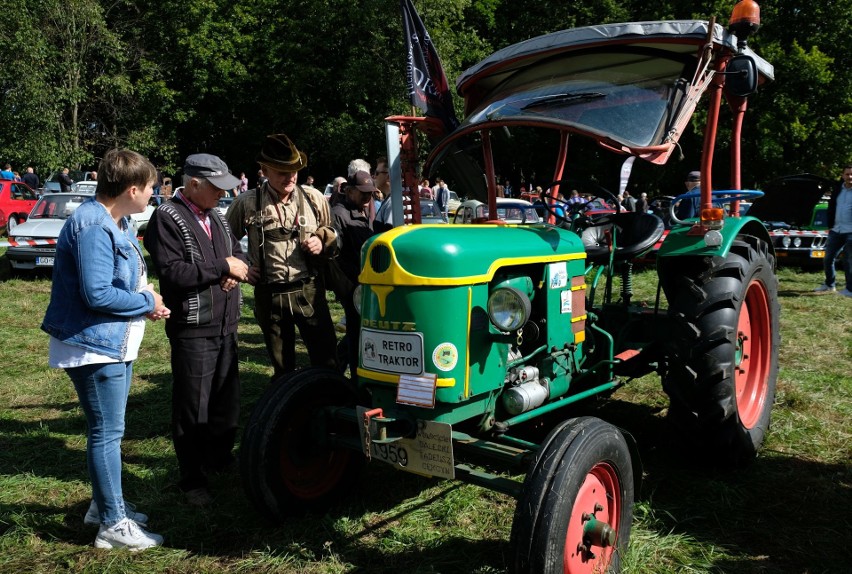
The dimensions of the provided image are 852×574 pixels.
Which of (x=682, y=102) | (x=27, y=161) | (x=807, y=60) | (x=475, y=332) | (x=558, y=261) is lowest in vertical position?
(x=475, y=332)

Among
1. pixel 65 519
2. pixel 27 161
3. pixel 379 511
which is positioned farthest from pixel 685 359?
pixel 27 161

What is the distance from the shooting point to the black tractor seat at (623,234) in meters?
4.04

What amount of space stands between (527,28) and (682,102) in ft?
87.0

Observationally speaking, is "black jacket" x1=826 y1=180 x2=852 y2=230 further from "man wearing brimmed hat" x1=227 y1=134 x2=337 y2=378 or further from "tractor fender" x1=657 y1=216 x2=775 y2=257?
"man wearing brimmed hat" x1=227 y1=134 x2=337 y2=378

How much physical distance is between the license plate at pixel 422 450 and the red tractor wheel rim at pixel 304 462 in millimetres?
577

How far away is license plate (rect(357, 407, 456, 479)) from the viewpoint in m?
2.57

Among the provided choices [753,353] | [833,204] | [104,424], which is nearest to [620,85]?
[753,353]

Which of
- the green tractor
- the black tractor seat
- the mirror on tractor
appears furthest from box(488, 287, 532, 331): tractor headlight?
the mirror on tractor

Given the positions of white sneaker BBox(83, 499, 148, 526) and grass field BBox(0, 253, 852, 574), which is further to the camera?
white sneaker BBox(83, 499, 148, 526)

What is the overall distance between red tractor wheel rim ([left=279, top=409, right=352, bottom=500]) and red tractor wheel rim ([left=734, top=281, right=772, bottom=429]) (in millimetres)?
2464

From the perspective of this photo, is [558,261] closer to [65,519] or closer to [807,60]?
[65,519]

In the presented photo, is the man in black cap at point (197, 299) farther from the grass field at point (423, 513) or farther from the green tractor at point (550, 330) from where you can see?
the green tractor at point (550, 330)

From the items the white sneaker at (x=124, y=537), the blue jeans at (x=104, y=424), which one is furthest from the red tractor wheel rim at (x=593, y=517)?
the blue jeans at (x=104, y=424)

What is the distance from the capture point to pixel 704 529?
319 cm
